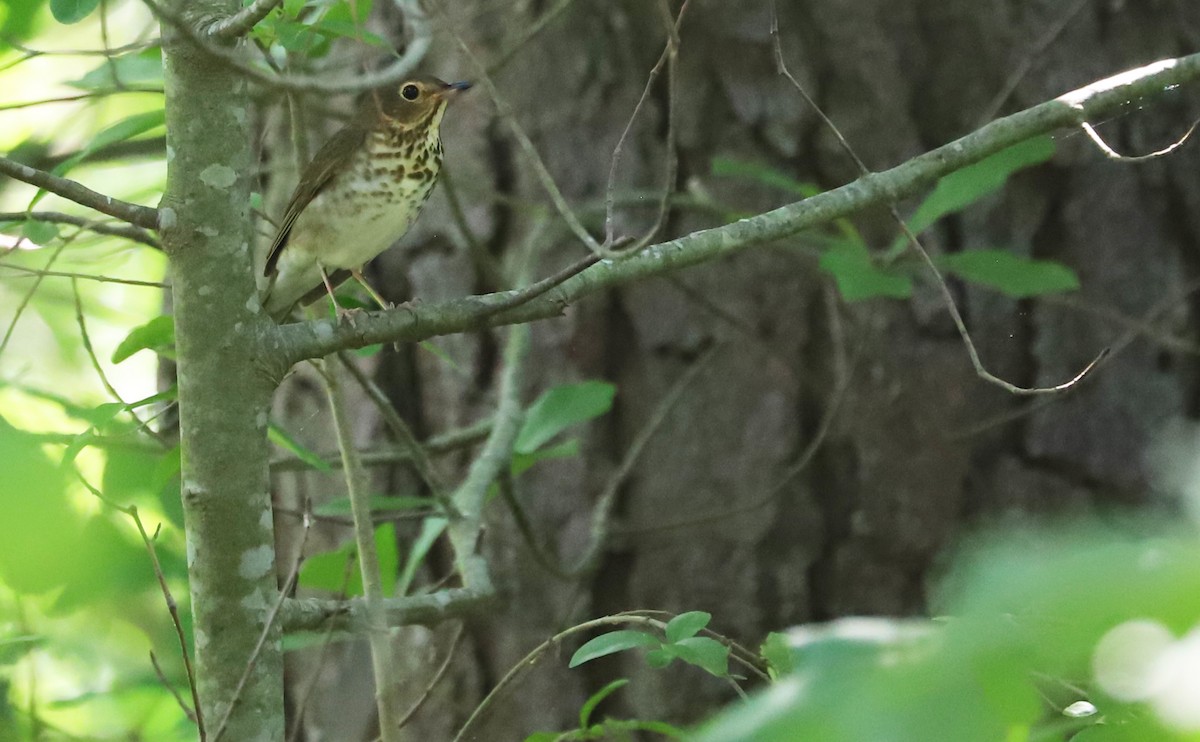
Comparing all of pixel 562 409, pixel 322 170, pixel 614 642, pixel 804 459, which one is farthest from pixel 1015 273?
pixel 322 170

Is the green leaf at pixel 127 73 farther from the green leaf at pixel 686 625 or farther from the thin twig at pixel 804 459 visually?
the thin twig at pixel 804 459

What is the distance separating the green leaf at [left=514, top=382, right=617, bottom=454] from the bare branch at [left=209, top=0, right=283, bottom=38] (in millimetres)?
1280

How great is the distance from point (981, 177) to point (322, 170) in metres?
1.52

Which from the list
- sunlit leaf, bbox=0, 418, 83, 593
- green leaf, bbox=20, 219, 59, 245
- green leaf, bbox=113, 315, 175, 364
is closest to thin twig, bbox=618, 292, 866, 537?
green leaf, bbox=113, 315, 175, 364

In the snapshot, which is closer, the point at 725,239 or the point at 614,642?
the point at 614,642

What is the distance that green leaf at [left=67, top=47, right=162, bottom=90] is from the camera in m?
2.35

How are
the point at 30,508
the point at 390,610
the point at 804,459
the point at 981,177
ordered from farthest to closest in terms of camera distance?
the point at 804,459 < the point at 981,177 < the point at 390,610 < the point at 30,508

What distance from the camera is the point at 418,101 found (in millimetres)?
2967

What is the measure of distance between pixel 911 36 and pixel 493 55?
44.2 inches

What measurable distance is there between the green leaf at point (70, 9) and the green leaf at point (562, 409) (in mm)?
1249

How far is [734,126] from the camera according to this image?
128 inches

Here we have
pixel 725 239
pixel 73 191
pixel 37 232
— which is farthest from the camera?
pixel 37 232

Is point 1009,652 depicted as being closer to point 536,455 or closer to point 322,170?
point 536,455

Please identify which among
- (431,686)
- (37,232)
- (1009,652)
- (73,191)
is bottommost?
(431,686)
